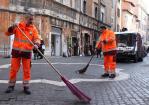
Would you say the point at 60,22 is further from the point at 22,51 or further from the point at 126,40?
the point at 22,51

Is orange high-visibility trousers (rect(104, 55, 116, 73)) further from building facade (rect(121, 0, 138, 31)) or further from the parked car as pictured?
building facade (rect(121, 0, 138, 31))

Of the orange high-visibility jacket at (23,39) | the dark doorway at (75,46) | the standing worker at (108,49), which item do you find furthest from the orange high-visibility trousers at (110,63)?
the dark doorway at (75,46)

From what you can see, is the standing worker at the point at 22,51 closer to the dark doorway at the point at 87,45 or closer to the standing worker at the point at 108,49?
the standing worker at the point at 108,49

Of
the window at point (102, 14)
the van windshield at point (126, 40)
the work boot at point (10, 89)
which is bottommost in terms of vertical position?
the work boot at point (10, 89)

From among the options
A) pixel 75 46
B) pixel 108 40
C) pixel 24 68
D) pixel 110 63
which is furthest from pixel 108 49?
pixel 75 46

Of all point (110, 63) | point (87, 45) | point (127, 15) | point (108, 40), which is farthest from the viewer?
point (127, 15)

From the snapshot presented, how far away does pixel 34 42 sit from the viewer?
34.8 feet

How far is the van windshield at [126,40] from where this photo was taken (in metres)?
31.5

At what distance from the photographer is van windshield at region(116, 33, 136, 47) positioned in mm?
31484

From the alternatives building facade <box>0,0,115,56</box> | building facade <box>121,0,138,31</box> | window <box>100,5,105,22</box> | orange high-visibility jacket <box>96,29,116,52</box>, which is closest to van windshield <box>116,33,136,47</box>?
building facade <box>0,0,115,56</box>

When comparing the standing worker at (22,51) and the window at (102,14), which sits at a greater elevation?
the window at (102,14)

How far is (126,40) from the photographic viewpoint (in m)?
31.5

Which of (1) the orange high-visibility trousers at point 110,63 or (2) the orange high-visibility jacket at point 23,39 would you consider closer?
(2) the orange high-visibility jacket at point 23,39

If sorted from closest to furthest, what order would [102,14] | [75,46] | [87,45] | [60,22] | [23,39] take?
[23,39], [60,22], [75,46], [87,45], [102,14]
